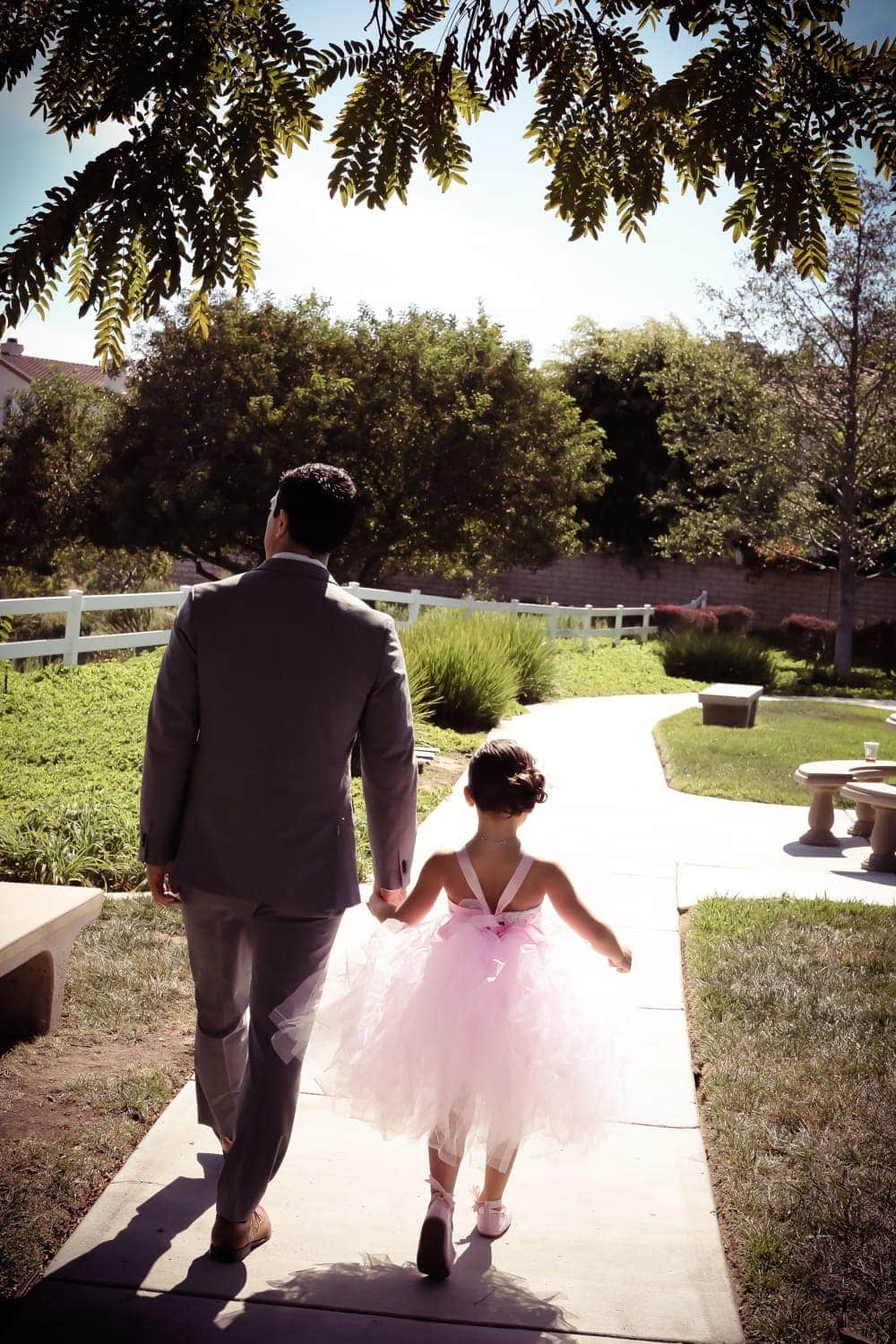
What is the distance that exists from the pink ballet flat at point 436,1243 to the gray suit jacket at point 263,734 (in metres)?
0.85

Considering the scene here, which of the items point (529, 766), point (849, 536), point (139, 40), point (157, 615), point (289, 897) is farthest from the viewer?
point (849, 536)

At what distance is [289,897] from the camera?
9.55ft

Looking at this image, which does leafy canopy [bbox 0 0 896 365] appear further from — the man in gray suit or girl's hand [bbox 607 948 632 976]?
girl's hand [bbox 607 948 632 976]

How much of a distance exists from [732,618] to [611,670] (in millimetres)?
8464

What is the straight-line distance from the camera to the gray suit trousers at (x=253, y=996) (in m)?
2.94

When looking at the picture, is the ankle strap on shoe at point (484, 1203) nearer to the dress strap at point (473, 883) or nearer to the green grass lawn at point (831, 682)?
the dress strap at point (473, 883)

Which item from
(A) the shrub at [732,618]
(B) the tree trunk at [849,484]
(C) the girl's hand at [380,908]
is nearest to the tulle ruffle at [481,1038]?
(C) the girl's hand at [380,908]

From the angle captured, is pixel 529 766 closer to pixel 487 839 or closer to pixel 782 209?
pixel 487 839

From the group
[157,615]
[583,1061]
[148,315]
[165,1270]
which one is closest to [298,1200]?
[165,1270]

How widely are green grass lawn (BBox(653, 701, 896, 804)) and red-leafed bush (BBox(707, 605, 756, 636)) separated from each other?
10283mm

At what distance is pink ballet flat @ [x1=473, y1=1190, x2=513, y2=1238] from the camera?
130 inches

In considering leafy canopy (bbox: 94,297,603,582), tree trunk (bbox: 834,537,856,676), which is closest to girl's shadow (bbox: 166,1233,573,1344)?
leafy canopy (bbox: 94,297,603,582)

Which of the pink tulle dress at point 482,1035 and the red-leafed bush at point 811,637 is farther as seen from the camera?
the red-leafed bush at point 811,637

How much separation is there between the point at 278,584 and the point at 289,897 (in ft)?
2.56
